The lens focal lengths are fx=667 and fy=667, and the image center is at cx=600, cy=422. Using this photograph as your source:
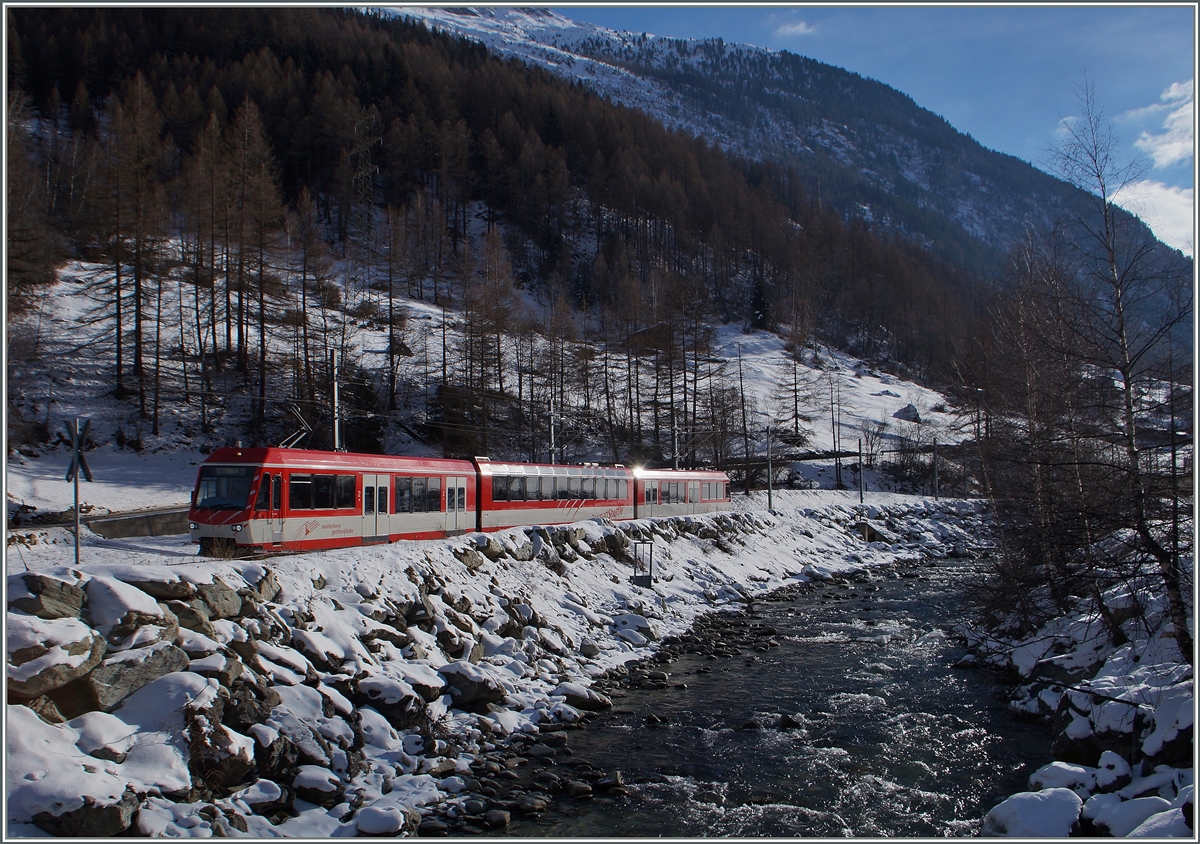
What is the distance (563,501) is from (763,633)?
1007 cm

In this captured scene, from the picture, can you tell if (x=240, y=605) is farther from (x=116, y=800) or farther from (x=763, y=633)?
(x=763, y=633)

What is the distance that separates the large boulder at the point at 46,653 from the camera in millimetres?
7301

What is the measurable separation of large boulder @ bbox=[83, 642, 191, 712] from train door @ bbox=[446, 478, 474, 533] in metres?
11.8

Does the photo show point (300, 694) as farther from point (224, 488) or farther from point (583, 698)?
point (224, 488)

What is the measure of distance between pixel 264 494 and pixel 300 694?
668 cm

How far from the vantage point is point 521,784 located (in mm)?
9508

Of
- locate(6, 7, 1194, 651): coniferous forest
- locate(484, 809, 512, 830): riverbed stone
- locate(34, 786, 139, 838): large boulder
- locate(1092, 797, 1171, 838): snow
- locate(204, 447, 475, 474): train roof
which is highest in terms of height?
locate(6, 7, 1194, 651): coniferous forest

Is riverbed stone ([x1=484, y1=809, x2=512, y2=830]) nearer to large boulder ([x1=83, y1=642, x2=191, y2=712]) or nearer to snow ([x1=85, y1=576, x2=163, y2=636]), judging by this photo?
large boulder ([x1=83, y1=642, x2=191, y2=712])

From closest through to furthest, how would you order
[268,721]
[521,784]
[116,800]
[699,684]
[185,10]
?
1. [116,800]
2. [268,721]
3. [521,784]
4. [699,684]
5. [185,10]

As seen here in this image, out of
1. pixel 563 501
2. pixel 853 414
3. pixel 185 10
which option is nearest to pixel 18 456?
pixel 563 501

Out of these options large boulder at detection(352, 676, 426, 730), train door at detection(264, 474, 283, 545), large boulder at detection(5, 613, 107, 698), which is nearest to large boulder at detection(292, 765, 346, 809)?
large boulder at detection(352, 676, 426, 730)

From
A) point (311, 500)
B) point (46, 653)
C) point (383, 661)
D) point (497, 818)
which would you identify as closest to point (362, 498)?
point (311, 500)

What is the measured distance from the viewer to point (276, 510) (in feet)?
49.6

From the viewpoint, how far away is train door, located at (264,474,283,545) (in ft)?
49.4
